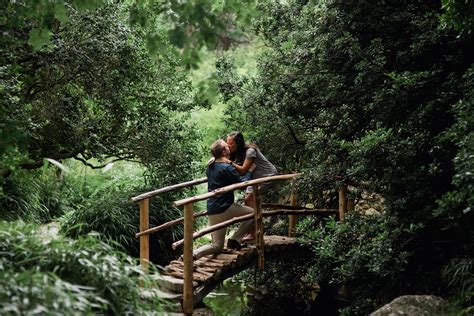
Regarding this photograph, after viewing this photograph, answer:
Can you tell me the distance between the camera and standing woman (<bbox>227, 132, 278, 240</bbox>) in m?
8.87

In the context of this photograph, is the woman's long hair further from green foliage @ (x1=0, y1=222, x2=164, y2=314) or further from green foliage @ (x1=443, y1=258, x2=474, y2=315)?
green foliage @ (x1=0, y1=222, x2=164, y2=314)

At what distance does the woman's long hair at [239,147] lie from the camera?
888 cm

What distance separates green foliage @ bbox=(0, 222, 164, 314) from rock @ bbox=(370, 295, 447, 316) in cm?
251

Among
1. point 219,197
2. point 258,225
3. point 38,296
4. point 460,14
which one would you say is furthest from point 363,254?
point 38,296

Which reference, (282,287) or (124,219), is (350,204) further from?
(124,219)

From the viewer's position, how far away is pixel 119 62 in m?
10.2

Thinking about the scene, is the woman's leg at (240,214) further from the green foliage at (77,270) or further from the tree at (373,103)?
the green foliage at (77,270)

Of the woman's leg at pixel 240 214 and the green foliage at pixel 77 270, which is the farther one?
the woman's leg at pixel 240 214

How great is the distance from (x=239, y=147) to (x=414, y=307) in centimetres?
318

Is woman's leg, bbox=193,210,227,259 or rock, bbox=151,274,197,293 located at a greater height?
woman's leg, bbox=193,210,227,259

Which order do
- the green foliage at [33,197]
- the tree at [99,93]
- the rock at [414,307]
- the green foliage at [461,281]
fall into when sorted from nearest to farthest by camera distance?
1. the rock at [414,307]
2. the green foliage at [461,281]
3. the tree at [99,93]
4. the green foliage at [33,197]

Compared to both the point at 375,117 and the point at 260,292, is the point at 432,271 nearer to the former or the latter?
the point at 375,117

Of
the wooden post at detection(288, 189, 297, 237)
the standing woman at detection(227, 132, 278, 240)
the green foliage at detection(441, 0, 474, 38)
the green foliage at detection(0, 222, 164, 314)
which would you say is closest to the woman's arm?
the standing woman at detection(227, 132, 278, 240)

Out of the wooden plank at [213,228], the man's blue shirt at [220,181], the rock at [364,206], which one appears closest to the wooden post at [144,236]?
the wooden plank at [213,228]
